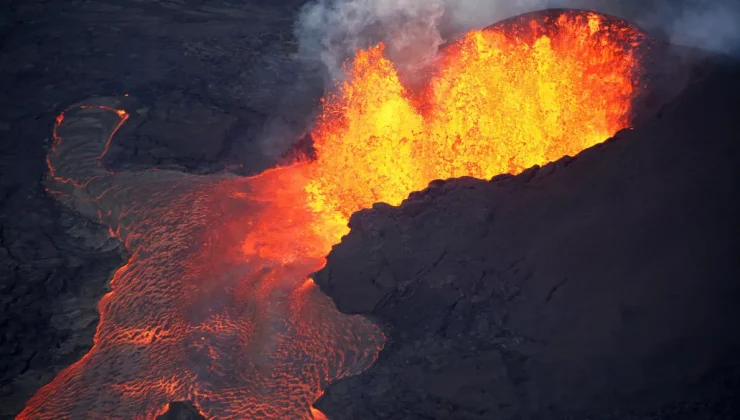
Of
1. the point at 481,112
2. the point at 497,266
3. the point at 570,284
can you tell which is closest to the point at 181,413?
the point at 497,266

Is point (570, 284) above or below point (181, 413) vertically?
below

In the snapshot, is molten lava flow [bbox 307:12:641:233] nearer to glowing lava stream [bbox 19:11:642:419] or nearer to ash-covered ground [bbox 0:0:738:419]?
glowing lava stream [bbox 19:11:642:419]

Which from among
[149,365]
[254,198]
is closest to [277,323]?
[149,365]

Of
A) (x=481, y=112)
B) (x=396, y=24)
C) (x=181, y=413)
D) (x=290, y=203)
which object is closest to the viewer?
(x=181, y=413)

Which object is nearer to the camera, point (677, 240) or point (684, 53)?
point (677, 240)

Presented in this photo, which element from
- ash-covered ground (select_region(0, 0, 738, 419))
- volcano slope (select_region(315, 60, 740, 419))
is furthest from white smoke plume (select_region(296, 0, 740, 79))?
volcano slope (select_region(315, 60, 740, 419))

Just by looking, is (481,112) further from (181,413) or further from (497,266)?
(181,413)

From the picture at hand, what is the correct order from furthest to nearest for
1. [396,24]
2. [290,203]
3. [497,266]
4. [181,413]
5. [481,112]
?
[396,24], [481,112], [290,203], [497,266], [181,413]

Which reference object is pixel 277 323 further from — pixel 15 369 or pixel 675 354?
pixel 675 354
